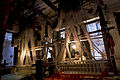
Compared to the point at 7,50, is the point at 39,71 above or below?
below

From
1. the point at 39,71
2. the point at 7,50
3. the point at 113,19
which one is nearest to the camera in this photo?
the point at 39,71

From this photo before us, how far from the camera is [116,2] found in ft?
18.6

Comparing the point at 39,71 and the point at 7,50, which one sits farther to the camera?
the point at 7,50

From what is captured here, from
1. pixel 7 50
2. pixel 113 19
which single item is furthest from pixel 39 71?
pixel 7 50

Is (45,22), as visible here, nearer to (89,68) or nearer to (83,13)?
(83,13)

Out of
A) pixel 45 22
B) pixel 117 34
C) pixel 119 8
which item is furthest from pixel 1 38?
pixel 119 8

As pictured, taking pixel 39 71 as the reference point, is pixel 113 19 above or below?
above

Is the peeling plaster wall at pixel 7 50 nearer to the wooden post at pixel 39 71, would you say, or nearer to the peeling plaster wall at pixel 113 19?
the wooden post at pixel 39 71

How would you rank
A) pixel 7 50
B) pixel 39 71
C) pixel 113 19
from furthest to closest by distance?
pixel 7 50 → pixel 113 19 → pixel 39 71

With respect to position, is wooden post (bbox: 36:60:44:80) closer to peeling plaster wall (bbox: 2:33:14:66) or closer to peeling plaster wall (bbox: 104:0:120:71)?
peeling plaster wall (bbox: 104:0:120:71)

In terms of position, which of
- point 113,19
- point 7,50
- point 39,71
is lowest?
point 39,71

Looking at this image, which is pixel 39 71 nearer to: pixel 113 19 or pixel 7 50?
pixel 113 19

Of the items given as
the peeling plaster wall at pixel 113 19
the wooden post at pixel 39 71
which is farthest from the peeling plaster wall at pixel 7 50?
the peeling plaster wall at pixel 113 19

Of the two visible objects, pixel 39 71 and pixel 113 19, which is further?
pixel 113 19
